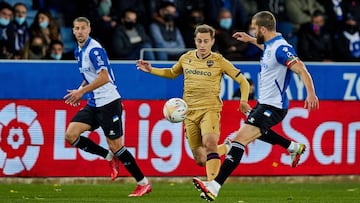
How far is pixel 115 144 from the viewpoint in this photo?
16469 mm

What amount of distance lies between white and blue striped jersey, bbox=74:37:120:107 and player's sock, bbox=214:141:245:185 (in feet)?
8.75

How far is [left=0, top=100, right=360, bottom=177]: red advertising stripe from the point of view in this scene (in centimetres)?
1841

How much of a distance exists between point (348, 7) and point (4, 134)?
873 centimetres

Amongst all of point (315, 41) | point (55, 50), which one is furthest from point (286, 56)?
point (315, 41)

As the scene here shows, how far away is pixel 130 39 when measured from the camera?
70.7 ft

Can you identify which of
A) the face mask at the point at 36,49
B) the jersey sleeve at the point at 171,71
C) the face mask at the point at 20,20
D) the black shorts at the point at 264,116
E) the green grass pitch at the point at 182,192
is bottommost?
the green grass pitch at the point at 182,192

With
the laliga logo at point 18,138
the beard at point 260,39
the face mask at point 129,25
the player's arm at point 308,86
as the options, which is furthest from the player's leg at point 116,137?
the face mask at point 129,25

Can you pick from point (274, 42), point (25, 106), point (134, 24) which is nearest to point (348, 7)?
point (134, 24)

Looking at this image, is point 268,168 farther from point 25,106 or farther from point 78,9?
point 78,9

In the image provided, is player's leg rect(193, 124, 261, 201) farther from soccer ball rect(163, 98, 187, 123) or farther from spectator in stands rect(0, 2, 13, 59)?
spectator in stands rect(0, 2, 13, 59)

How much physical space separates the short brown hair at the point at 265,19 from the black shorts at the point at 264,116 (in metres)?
0.99

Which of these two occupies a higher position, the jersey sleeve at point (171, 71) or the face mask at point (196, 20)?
the face mask at point (196, 20)

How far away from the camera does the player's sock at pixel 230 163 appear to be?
1390 centimetres

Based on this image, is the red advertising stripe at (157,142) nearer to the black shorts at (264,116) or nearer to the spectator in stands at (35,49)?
the spectator in stands at (35,49)
